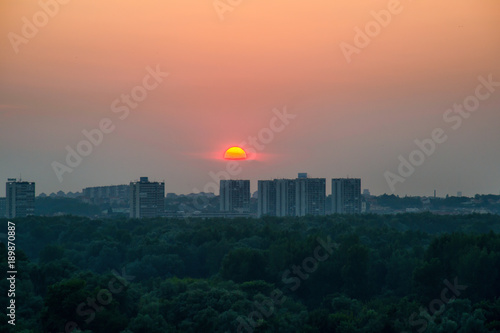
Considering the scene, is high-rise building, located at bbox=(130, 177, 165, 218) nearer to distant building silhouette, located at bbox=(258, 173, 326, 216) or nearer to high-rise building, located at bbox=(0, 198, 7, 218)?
distant building silhouette, located at bbox=(258, 173, 326, 216)

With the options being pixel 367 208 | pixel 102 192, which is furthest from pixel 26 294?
pixel 102 192

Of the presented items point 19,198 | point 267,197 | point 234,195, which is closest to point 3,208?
point 19,198

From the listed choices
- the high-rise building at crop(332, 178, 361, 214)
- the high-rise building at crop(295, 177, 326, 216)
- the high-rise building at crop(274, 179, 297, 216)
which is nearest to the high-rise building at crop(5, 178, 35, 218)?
the high-rise building at crop(274, 179, 297, 216)

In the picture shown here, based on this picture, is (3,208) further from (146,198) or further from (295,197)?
(295,197)

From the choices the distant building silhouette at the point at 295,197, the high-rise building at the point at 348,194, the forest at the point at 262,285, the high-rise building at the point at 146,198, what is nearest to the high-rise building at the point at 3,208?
the high-rise building at the point at 146,198

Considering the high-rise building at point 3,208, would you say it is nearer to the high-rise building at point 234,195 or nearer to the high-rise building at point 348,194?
the high-rise building at point 234,195
